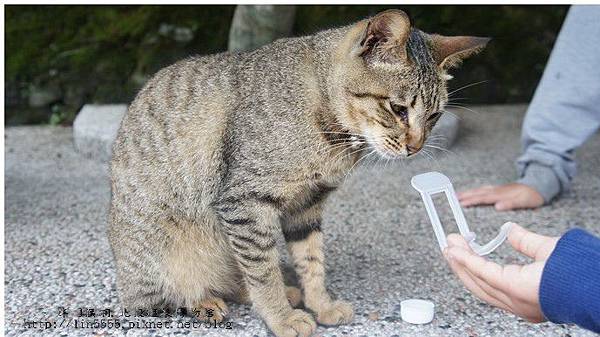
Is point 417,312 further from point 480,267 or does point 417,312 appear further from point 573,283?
point 573,283

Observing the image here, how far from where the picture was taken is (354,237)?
3.23 metres

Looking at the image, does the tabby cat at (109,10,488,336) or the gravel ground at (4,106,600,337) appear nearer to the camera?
the tabby cat at (109,10,488,336)

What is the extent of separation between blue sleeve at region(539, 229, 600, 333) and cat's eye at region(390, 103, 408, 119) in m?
0.64

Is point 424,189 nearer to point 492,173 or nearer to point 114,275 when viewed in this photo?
point 114,275

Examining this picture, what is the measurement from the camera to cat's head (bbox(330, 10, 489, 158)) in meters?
2.25

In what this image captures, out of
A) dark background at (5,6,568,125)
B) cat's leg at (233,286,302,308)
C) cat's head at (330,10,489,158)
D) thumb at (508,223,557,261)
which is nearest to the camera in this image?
thumb at (508,223,557,261)

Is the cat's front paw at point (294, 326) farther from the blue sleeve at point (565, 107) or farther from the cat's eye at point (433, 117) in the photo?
the blue sleeve at point (565, 107)

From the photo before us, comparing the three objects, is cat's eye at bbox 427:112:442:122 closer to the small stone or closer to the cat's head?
the cat's head

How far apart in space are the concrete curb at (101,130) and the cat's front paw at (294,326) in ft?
6.60

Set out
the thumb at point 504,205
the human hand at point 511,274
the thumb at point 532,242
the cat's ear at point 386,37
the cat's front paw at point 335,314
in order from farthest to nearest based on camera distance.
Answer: the thumb at point 504,205
the cat's front paw at point 335,314
the cat's ear at point 386,37
the thumb at point 532,242
the human hand at point 511,274

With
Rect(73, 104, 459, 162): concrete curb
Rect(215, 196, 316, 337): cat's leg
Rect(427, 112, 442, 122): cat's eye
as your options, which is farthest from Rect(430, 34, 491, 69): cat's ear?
Rect(73, 104, 459, 162): concrete curb

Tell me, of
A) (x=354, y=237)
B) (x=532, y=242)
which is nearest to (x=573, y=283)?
(x=532, y=242)

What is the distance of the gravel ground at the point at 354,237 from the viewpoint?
8.16 ft

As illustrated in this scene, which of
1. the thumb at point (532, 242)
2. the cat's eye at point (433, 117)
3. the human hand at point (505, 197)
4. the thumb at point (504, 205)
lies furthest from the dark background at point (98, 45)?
the thumb at point (532, 242)
